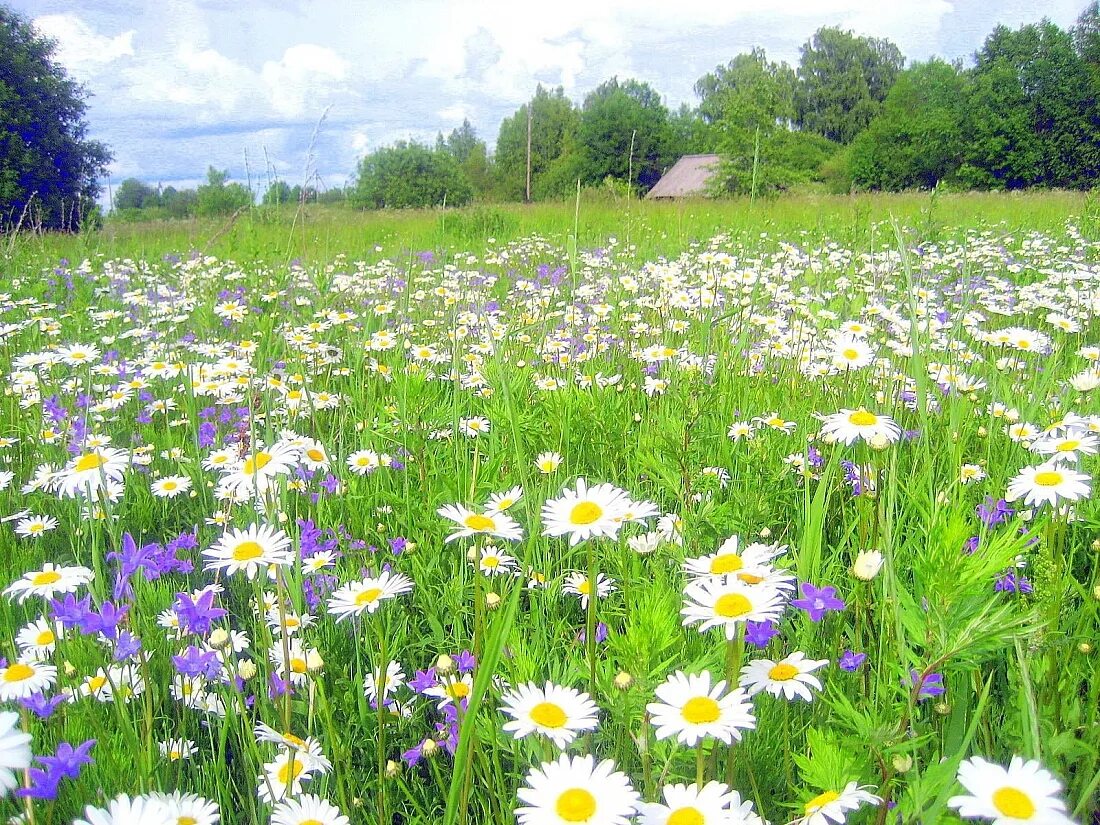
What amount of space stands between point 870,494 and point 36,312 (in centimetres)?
410

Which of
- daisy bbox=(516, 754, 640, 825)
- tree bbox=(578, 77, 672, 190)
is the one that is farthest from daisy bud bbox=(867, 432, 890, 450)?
tree bbox=(578, 77, 672, 190)

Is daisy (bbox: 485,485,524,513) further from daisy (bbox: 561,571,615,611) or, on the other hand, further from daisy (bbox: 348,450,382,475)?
daisy (bbox: 348,450,382,475)

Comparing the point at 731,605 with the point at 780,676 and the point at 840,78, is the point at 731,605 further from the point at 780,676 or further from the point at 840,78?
the point at 840,78

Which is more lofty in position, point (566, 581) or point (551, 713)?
point (551, 713)

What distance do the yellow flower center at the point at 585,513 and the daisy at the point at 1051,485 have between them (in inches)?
27.3

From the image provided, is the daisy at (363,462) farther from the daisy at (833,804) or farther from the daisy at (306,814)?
the daisy at (833,804)

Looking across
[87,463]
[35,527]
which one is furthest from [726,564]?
[35,527]

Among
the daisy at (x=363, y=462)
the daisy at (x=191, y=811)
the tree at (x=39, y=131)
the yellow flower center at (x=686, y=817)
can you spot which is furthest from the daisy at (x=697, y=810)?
the tree at (x=39, y=131)

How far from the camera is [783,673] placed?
0.94m

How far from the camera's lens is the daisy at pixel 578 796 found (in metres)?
0.72

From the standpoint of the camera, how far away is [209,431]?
7.93 feet

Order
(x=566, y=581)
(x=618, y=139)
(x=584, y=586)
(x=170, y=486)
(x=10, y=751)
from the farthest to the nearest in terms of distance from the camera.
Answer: (x=618, y=139) → (x=170, y=486) → (x=566, y=581) → (x=584, y=586) → (x=10, y=751)

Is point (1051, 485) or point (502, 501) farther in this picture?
point (502, 501)

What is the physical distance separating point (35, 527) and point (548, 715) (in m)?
1.67
